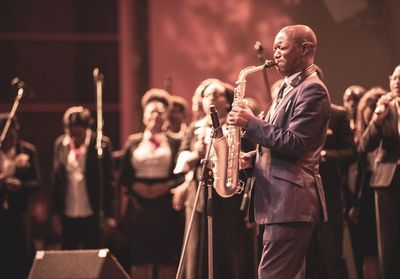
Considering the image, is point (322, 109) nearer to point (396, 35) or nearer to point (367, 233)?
point (367, 233)

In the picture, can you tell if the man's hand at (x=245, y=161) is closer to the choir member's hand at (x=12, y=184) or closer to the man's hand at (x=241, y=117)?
the man's hand at (x=241, y=117)

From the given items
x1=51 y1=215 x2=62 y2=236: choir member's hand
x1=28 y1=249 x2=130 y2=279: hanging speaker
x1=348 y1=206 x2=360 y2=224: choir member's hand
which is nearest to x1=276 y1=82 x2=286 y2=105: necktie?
x1=28 y1=249 x2=130 y2=279: hanging speaker

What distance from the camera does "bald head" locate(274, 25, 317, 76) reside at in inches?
133

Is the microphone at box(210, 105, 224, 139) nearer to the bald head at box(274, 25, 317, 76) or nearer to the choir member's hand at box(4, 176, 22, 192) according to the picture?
the bald head at box(274, 25, 317, 76)

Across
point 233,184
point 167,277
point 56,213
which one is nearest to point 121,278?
point 233,184

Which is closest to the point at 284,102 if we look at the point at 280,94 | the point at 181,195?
the point at 280,94

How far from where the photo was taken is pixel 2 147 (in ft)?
19.4

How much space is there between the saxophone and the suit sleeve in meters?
0.32

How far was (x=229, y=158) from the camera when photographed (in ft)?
12.0

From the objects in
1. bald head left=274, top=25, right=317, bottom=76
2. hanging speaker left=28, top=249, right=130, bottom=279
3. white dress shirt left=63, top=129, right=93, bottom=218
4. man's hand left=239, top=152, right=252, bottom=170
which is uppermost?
bald head left=274, top=25, right=317, bottom=76

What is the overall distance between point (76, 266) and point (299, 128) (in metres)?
1.70

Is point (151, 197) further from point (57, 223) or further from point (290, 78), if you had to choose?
point (290, 78)

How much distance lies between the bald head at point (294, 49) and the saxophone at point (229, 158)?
0.22m

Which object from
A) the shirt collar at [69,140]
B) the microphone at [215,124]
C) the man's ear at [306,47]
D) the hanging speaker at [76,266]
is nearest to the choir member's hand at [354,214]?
the hanging speaker at [76,266]
